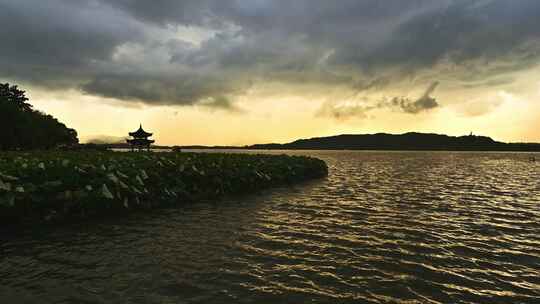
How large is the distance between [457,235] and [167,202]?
46.5 ft

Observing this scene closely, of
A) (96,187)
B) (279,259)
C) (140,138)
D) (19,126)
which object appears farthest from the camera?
(19,126)

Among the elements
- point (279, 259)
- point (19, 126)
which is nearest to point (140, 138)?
point (19, 126)

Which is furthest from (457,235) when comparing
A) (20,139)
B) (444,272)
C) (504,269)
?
(20,139)

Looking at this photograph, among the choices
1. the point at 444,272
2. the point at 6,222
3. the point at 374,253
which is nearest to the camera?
the point at 444,272

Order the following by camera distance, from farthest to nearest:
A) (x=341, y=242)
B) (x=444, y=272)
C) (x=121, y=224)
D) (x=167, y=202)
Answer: (x=167, y=202) < (x=121, y=224) < (x=341, y=242) < (x=444, y=272)

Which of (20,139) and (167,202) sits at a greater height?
(20,139)

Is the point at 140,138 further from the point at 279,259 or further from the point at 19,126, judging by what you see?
the point at 279,259

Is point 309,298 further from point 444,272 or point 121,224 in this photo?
point 121,224

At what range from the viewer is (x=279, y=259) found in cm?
916

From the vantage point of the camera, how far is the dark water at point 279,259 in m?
6.93

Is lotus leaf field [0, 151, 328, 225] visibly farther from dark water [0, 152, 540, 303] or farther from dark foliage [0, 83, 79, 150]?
dark foliage [0, 83, 79, 150]

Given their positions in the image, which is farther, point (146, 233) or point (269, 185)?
point (269, 185)

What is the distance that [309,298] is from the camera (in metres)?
6.73

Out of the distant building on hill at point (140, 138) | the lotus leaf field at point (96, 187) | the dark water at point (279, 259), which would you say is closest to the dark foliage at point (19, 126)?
the distant building on hill at point (140, 138)
